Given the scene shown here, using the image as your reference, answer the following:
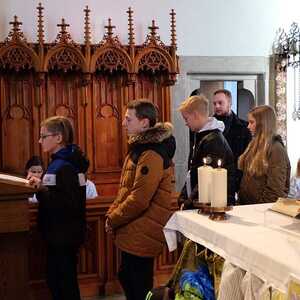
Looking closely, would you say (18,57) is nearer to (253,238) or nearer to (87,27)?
(87,27)

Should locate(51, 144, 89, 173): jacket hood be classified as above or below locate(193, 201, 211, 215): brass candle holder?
above

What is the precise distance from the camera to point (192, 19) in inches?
230

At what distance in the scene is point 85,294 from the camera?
3.89 metres

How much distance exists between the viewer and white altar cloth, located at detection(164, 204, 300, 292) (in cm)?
150

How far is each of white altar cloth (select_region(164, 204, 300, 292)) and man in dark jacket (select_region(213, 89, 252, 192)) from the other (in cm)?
240

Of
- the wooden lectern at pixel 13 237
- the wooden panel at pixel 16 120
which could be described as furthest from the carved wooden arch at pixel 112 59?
the wooden lectern at pixel 13 237

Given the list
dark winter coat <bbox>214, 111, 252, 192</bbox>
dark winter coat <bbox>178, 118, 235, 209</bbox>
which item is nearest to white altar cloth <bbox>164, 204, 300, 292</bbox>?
dark winter coat <bbox>178, 118, 235, 209</bbox>

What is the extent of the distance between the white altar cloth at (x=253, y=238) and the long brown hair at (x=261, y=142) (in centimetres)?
87

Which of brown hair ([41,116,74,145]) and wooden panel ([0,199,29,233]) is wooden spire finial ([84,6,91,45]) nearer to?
brown hair ([41,116,74,145])

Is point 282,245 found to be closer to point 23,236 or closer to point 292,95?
point 23,236

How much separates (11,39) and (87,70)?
2.52 feet

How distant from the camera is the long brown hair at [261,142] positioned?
315 cm

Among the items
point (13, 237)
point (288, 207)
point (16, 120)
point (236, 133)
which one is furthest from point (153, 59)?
point (288, 207)

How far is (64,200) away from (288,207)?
141 centimetres
